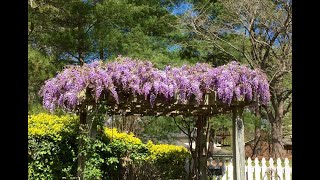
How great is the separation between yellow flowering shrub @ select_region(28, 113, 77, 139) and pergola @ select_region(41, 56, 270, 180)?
361 mm

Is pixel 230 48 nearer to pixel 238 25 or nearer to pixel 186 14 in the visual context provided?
pixel 238 25

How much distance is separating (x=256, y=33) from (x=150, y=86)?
9695mm

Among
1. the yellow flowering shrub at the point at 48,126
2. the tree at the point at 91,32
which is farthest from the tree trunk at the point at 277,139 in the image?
the yellow flowering shrub at the point at 48,126

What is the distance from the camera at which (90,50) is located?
12750 millimetres

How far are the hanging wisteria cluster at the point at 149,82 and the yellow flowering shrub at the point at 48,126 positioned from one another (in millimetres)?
478

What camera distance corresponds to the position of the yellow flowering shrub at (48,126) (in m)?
5.83

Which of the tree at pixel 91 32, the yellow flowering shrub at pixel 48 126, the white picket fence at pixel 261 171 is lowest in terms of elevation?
the white picket fence at pixel 261 171

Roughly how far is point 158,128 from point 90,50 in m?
3.32

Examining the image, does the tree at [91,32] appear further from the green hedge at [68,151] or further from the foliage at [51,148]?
the foliage at [51,148]

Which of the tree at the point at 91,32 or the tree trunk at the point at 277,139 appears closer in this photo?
the tree at the point at 91,32

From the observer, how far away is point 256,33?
46.6ft

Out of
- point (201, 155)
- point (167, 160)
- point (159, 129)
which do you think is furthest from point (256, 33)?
point (201, 155)
